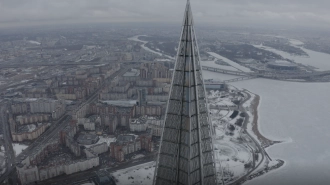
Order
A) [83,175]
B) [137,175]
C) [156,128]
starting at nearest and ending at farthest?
[137,175], [83,175], [156,128]

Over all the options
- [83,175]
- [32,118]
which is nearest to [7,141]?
[32,118]

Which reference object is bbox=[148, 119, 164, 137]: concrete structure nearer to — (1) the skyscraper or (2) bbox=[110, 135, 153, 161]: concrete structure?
(2) bbox=[110, 135, 153, 161]: concrete structure

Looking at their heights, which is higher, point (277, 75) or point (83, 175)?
point (277, 75)

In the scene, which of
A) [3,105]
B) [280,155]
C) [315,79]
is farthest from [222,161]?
[315,79]

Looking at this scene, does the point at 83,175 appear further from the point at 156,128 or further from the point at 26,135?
the point at 26,135

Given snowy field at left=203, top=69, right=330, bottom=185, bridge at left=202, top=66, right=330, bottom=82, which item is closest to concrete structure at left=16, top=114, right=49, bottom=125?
snowy field at left=203, top=69, right=330, bottom=185

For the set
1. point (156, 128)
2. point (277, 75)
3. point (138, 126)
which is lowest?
point (138, 126)

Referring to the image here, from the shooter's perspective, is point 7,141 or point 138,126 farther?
point 138,126
